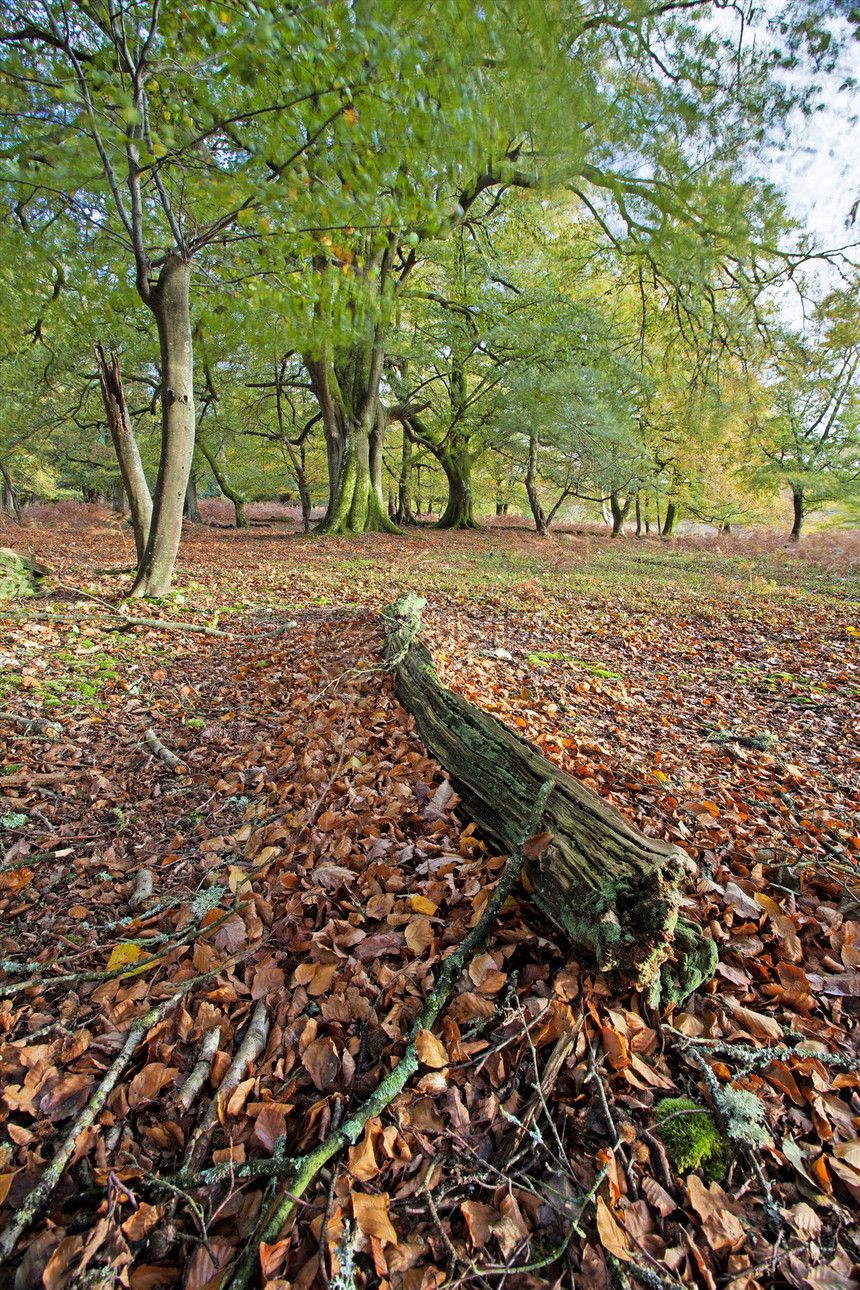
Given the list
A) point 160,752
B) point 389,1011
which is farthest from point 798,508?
point 389,1011

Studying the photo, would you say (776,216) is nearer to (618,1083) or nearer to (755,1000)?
(755,1000)

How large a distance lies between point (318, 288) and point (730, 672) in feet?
19.4

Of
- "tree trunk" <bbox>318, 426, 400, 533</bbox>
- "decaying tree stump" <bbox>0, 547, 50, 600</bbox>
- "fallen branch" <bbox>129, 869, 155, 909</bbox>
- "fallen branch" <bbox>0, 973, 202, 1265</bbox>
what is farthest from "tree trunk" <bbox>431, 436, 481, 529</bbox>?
"fallen branch" <bbox>0, 973, 202, 1265</bbox>

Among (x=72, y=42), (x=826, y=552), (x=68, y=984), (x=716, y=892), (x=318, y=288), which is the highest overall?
(x=72, y=42)

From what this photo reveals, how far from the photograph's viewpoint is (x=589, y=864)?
1981mm

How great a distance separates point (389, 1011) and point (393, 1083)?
0.26 m

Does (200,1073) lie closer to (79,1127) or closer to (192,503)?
(79,1127)

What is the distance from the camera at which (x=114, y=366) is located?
6.64m

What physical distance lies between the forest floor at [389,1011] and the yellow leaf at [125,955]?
0.04ft

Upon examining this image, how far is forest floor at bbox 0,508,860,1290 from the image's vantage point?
1312 millimetres

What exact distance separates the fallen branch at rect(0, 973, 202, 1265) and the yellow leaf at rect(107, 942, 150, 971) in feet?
1.12

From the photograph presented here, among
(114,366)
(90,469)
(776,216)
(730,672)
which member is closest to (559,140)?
(776,216)

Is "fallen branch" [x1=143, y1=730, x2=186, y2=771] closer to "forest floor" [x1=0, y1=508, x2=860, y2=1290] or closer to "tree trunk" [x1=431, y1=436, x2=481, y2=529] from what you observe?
"forest floor" [x1=0, y1=508, x2=860, y2=1290]

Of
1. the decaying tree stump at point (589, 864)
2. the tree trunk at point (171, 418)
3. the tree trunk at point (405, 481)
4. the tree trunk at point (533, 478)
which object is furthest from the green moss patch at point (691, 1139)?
the tree trunk at point (405, 481)
